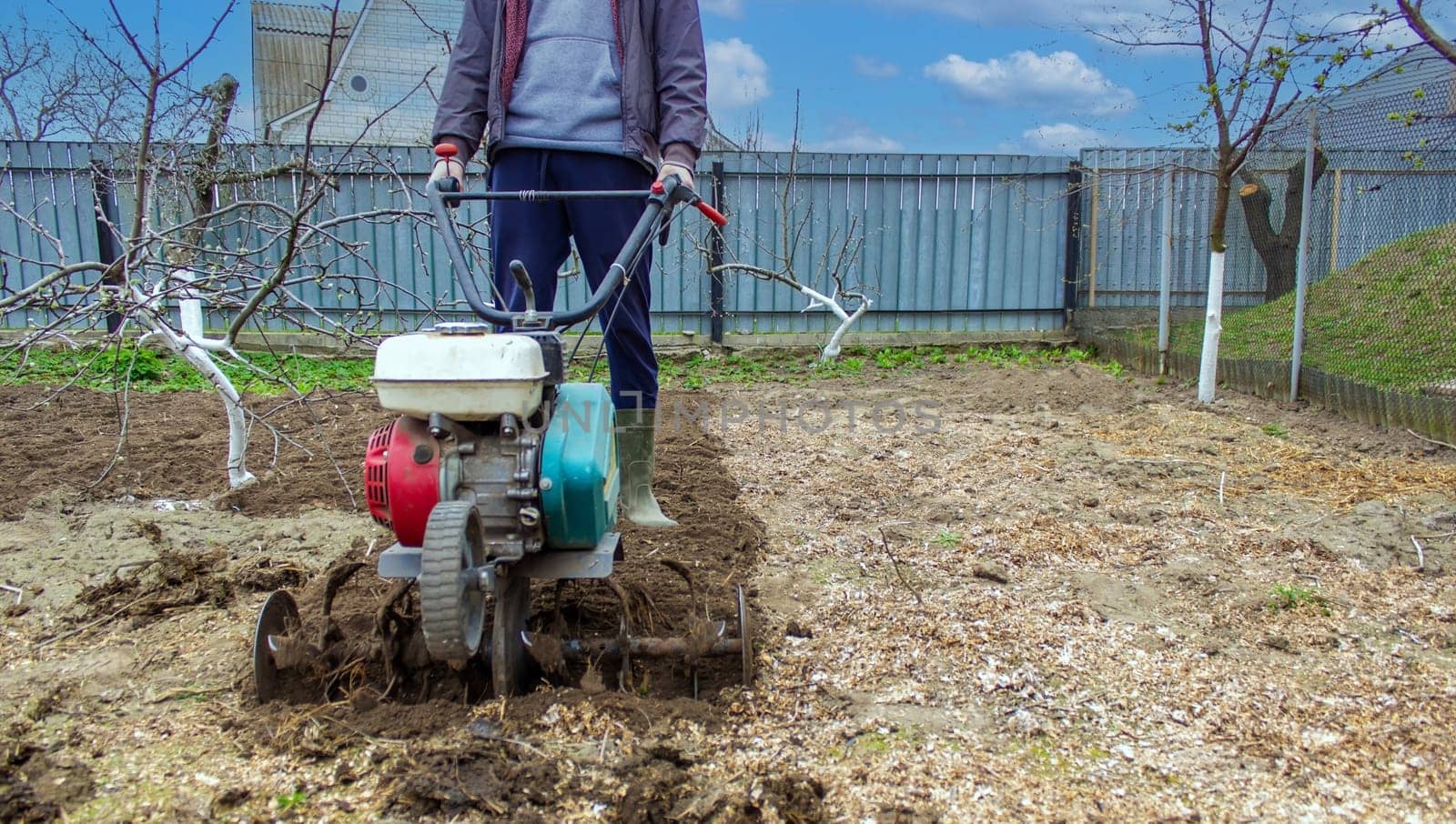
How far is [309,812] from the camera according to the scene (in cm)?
165

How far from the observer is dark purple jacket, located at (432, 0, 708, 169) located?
2771 mm

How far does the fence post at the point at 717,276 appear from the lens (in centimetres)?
908

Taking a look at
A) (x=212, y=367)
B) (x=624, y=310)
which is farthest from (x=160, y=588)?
(x=624, y=310)

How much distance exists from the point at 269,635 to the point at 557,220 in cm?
137

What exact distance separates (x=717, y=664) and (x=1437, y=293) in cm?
680

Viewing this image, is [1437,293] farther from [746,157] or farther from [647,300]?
[647,300]

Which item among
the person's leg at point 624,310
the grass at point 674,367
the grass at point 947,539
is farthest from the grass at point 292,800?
the grass at point 674,367

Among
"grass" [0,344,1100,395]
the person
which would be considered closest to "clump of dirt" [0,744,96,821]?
the person

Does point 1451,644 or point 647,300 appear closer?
point 1451,644

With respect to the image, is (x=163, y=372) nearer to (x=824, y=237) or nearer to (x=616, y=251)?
(x=824, y=237)

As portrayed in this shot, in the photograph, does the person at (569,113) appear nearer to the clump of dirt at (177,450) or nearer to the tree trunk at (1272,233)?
the clump of dirt at (177,450)

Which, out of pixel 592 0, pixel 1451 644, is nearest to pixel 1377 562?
pixel 1451 644

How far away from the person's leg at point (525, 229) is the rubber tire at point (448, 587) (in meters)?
1.08

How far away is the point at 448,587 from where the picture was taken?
1.64 m
